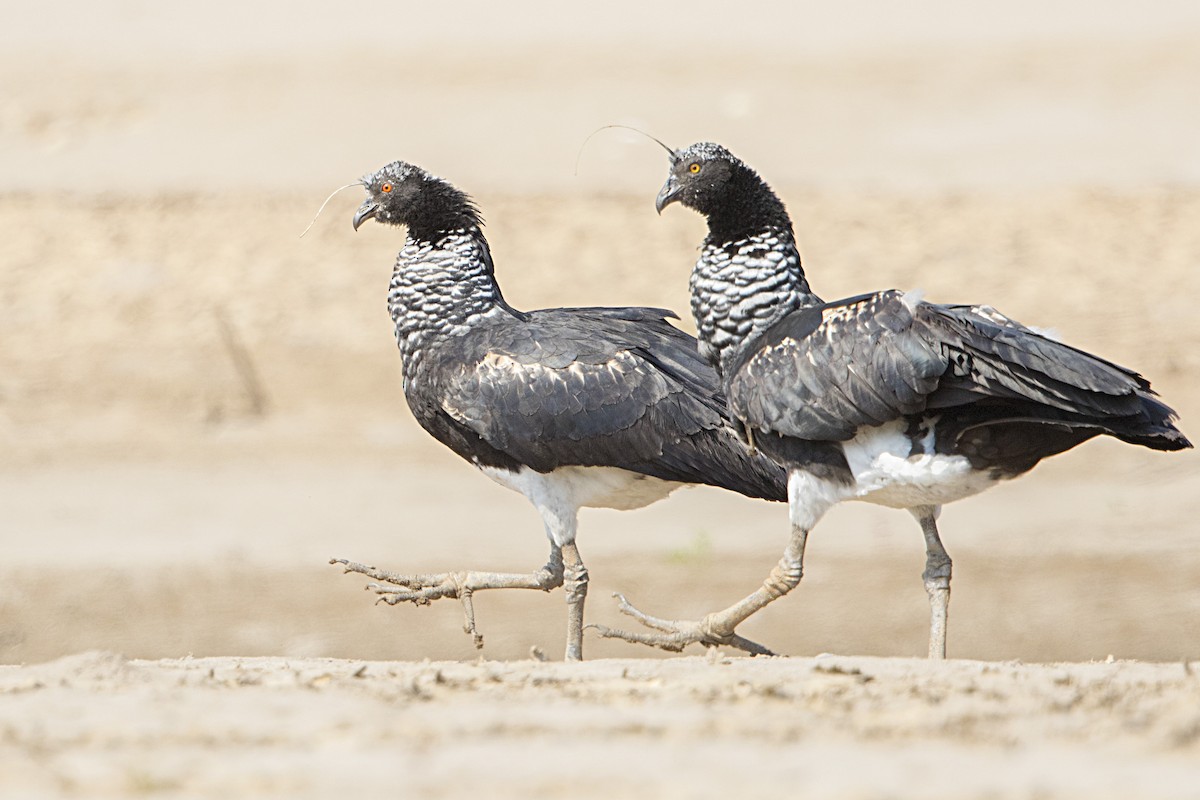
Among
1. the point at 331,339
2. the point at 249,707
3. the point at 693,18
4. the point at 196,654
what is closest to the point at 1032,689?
the point at 249,707

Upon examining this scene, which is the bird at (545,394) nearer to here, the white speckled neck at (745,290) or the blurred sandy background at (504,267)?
the white speckled neck at (745,290)

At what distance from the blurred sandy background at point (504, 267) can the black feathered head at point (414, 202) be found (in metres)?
2.84

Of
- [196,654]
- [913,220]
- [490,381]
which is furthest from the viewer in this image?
[913,220]

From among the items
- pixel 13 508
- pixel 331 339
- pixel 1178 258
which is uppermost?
pixel 1178 258

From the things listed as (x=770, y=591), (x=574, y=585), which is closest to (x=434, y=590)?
(x=574, y=585)

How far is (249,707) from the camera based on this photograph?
14.0 feet

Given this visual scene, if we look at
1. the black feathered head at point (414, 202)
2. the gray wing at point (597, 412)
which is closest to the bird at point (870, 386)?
the gray wing at point (597, 412)

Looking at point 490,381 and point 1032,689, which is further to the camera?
point 490,381

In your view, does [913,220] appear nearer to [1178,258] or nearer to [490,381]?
[1178,258]

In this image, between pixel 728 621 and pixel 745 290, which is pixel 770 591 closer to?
pixel 728 621

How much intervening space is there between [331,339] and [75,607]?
11.5ft

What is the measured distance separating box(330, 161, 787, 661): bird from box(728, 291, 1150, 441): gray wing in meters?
0.72

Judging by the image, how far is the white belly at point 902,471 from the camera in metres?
5.31

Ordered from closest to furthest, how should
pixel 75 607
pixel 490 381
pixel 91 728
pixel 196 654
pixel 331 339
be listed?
1. pixel 91 728
2. pixel 490 381
3. pixel 196 654
4. pixel 75 607
5. pixel 331 339
